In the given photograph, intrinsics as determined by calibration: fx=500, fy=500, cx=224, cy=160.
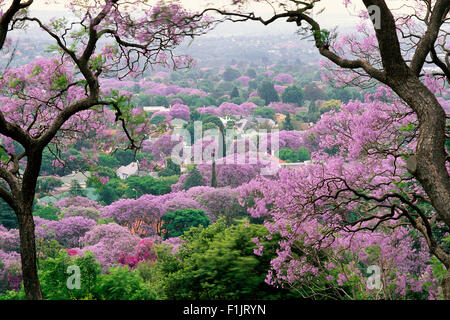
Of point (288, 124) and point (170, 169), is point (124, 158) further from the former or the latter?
point (288, 124)

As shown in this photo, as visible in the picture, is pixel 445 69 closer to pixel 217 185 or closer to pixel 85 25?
pixel 85 25

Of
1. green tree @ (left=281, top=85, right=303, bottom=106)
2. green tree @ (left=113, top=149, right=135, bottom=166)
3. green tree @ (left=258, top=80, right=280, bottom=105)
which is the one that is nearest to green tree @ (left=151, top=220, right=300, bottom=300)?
green tree @ (left=113, top=149, right=135, bottom=166)

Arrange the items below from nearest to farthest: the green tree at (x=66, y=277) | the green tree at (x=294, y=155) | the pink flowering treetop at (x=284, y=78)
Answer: the green tree at (x=66, y=277)
the green tree at (x=294, y=155)
the pink flowering treetop at (x=284, y=78)

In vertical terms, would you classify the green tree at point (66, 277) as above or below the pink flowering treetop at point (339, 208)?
below

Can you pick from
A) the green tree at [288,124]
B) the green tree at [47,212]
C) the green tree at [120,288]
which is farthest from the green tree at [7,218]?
the green tree at [288,124]

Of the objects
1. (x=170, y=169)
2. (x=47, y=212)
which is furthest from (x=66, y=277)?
(x=170, y=169)

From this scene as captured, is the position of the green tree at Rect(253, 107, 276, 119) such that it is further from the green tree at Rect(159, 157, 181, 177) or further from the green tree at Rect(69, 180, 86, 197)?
the green tree at Rect(69, 180, 86, 197)

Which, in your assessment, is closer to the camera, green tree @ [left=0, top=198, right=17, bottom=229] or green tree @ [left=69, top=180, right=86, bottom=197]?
green tree @ [left=0, top=198, right=17, bottom=229]

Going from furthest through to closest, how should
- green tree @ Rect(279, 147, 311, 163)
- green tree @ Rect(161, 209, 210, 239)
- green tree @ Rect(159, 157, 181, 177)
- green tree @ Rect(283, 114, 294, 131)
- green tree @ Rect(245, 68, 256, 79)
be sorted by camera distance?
green tree @ Rect(245, 68, 256, 79), green tree @ Rect(283, 114, 294, 131), green tree @ Rect(279, 147, 311, 163), green tree @ Rect(159, 157, 181, 177), green tree @ Rect(161, 209, 210, 239)

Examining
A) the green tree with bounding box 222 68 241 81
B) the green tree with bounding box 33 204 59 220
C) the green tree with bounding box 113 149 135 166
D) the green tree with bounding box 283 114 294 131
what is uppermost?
the green tree with bounding box 222 68 241 81

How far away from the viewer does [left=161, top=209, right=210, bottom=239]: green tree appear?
2433 centimetres

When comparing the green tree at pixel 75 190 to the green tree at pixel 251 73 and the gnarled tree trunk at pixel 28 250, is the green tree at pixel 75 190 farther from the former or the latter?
the green tree at pixel 251 73

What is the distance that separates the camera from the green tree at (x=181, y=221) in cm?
2433

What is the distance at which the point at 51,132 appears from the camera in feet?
15.3
